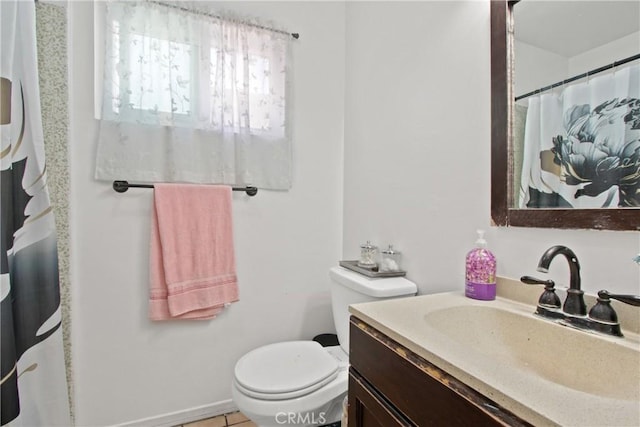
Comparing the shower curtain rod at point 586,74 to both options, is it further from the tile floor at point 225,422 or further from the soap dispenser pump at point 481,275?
the tile floor at point 225,422

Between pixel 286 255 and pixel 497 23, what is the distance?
138 cm

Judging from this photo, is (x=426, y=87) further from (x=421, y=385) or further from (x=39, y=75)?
(x=39, y=75)

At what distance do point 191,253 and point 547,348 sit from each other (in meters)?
1.42

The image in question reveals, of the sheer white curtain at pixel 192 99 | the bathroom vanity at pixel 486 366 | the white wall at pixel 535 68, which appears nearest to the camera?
the bathroom vanity at pixel 486 366

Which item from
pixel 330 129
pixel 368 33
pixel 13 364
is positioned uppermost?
pixel 368 33

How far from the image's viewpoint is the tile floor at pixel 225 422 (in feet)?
5.02

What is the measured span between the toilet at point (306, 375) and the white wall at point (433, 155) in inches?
9.7

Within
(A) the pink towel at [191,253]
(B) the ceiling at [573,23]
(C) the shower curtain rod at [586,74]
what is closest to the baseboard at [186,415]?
(A) the pink towel at [191,253]

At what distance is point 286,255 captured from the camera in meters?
1.75

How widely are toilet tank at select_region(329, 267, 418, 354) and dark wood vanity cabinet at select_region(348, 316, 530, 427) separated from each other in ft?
1.17

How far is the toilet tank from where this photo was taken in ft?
3.88

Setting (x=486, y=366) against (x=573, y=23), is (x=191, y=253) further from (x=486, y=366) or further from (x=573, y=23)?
(x=573, y=23)

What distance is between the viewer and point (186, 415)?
1.54 meters

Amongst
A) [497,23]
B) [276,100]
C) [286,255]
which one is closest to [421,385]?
[497,23]
